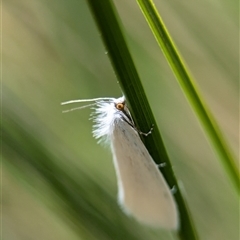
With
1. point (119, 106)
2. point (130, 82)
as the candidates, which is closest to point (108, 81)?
point (119, 106)

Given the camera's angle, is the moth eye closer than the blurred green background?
Yes

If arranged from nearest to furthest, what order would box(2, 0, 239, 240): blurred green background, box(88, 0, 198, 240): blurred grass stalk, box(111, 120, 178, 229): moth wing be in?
box(88, 0, 198, 240): blurred grass stalk → box(111, 120, 178, 229): moth wing → box(2, 0, 239, 240): blurred green background

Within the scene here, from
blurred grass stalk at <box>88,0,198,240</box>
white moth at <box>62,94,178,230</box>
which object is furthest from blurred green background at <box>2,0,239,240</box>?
blurred grass stalk at <box>88,0,198,240</box>

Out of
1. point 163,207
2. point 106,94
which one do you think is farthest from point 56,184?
point 106,94

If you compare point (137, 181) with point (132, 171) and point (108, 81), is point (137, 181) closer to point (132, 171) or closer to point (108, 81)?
point (132, 171)

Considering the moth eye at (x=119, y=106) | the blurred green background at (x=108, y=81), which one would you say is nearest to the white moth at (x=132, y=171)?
the moth eye at (x=119, y=106)

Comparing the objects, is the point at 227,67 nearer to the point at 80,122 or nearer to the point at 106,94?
the point at 106,94

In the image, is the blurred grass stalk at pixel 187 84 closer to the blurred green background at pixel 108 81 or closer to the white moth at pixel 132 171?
the white moth at pixel 132 171

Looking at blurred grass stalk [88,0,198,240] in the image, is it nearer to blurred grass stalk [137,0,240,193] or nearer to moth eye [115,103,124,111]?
blurred grass stalk [137,0,240,193]
